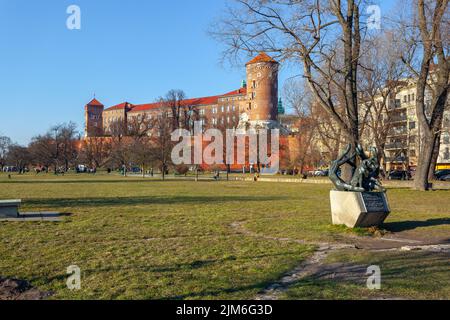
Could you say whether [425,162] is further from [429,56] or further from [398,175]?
[398,175]

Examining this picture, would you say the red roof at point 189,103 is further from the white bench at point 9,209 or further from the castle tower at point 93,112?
the white bench at point 9,209

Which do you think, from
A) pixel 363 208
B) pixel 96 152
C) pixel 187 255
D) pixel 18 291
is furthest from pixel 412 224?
pixel 96 152

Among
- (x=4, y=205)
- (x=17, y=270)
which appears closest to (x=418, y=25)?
(x=4, y=205)

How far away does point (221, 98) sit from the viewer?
138000mm

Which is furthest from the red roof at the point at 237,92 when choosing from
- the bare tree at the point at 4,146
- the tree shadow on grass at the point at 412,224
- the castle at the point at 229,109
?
the tree shadow on grass at the point at 412,224

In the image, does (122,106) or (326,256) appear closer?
(326,256)

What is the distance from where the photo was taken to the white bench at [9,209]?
14.5m

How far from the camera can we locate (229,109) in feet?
439

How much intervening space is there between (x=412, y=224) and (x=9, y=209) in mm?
13090

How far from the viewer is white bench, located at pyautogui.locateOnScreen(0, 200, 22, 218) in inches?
570

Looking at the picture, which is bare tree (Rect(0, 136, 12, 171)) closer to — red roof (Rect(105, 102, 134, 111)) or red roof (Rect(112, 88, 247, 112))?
red roof (Rect(112, 88, 247, 112))

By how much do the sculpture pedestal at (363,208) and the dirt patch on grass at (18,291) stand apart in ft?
26.9

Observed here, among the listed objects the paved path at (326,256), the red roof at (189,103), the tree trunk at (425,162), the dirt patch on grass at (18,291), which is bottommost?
the paved path at (326,256)

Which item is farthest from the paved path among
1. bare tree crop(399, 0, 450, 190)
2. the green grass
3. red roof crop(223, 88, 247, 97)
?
red roof crop(223, 88, 247, 97)
